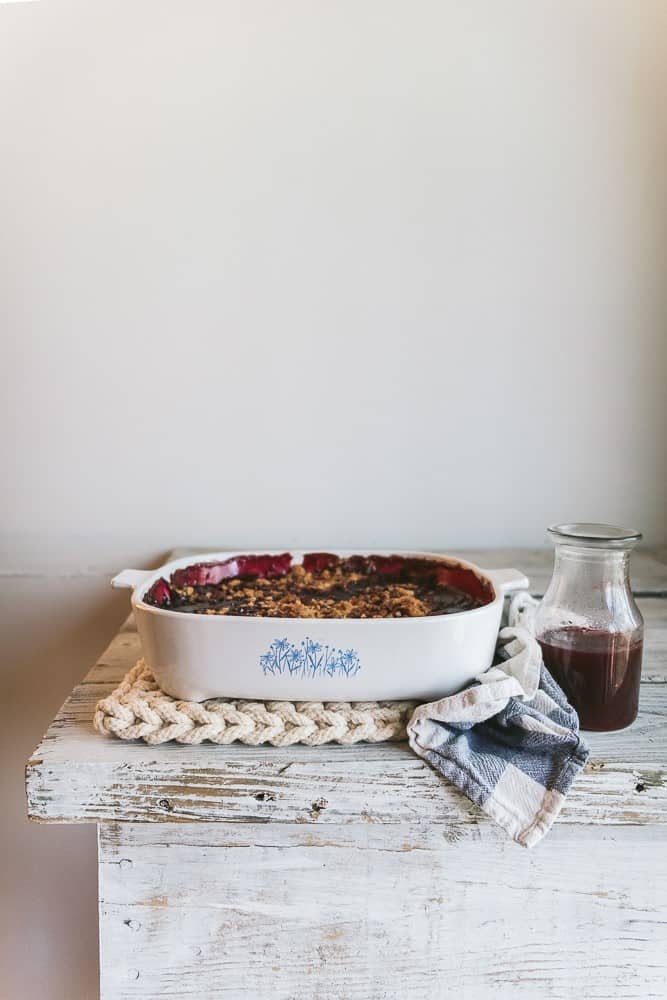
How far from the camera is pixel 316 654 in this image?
22.8 inches

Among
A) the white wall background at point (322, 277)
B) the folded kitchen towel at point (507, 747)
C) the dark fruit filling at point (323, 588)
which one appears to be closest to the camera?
the folded kitchen towel at point (507, 747)

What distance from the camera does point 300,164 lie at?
3.37 feet

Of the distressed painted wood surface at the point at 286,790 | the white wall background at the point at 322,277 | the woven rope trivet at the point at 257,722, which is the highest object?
the white wall background at the point at 322,277

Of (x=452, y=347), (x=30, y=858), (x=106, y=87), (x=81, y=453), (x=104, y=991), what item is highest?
(x=106, y=87)

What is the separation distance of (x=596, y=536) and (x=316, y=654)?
0.82 ft

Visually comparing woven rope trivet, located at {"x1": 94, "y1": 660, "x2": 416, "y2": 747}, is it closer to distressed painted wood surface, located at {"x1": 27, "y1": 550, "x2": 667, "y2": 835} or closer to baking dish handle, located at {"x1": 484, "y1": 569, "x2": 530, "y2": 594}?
distressed painted wood surface, located at {"x1": 27, "y1": 550, "x2": 667, "y2": 835}

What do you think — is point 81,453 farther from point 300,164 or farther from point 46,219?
point 300,164

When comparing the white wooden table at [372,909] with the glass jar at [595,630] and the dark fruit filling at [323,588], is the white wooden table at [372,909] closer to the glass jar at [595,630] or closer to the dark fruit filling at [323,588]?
the glass jar at [595,630]

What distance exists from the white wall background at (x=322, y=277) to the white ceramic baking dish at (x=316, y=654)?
485 mm

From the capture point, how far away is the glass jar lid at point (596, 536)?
64cm

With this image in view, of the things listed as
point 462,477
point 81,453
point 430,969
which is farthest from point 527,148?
point 430,969

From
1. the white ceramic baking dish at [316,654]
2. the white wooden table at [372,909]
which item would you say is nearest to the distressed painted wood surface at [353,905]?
the white wooden table at [372,909]

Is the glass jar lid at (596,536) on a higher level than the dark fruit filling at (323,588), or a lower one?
higher

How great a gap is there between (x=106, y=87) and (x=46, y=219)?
7.2 inches
